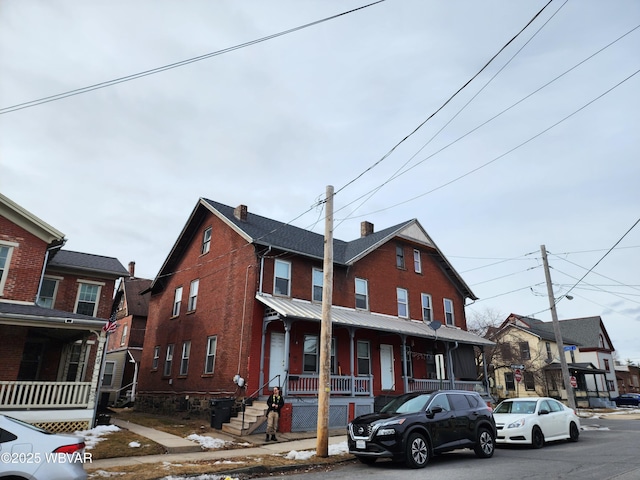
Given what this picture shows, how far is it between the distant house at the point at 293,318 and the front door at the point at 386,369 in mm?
51

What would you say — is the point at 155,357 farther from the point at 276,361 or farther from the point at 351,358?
the point at 351,358

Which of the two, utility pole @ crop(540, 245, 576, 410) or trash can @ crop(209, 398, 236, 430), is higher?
utility pole @ crop(540, 245, 576, 410)

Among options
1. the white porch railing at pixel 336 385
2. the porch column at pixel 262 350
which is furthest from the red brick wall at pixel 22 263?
the white porch railing at pixel 336 385

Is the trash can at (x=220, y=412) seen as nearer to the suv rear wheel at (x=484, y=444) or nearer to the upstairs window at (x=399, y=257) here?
Answer: the suv rear wheel at (x=484, y=444)

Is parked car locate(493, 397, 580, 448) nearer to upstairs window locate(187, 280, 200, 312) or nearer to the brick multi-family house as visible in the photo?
the brick multi-family house

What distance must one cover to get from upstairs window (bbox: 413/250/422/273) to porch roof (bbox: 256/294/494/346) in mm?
3350

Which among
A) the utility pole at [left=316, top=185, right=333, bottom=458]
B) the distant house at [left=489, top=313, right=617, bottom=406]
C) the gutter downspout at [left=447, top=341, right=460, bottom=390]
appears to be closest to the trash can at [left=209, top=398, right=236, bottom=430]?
the utility pole at [left=316, top=185, right=333, bottom=458]

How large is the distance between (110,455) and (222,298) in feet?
33.7

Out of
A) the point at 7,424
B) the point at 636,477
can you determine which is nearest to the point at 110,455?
the point at 7,424

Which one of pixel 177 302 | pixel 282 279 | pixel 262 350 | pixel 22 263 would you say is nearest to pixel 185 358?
pixel 177 302

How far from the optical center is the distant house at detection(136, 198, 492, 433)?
18.3m

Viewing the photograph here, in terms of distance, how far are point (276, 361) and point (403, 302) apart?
10.1m

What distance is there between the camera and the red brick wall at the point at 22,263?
1703cm

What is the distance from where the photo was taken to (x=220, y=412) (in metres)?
16.6
